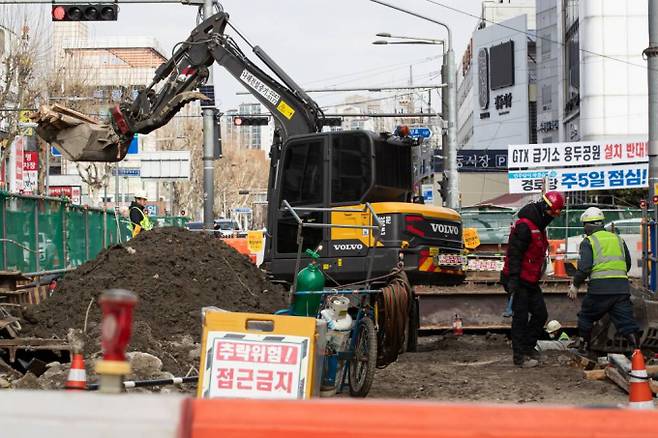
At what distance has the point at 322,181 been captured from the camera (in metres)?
15.3

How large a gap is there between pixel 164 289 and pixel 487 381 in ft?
14.9

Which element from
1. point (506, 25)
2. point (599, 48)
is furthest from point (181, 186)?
point (599, 48)

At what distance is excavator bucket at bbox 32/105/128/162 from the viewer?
16484 millimetres

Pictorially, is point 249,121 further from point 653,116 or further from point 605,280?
point 605,280

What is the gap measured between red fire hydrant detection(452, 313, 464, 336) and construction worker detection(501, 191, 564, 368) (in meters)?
4.25

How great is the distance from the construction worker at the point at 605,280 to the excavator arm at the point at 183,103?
5759 millimetres

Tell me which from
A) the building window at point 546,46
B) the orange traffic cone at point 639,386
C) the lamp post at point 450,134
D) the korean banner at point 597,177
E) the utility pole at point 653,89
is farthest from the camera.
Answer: the building window at point 546,46

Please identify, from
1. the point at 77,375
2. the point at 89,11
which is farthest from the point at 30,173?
the point at 77,375

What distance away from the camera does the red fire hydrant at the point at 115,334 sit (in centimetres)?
330

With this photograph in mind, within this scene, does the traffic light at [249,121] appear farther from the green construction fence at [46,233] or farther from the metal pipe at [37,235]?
the metal pipe at [37,235]

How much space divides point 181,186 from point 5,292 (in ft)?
264

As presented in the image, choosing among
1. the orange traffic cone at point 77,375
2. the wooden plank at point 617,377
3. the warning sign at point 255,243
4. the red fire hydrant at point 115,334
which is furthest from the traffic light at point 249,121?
the red fire hydrant at point 115,334

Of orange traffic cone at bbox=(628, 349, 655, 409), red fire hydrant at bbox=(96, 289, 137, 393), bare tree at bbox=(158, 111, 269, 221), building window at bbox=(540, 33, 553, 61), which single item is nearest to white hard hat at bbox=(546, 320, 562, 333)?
orange traffic cone at bbox=(628, 349, 655, 409)

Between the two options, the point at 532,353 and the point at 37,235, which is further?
the point at 37,235
